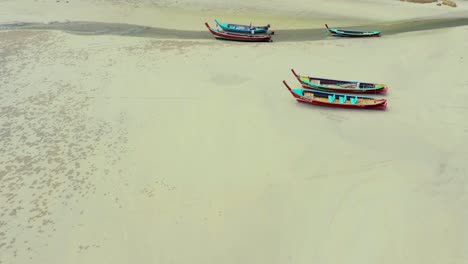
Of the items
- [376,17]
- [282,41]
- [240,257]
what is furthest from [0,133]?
[376,17]

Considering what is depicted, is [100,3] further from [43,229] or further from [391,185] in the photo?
[391,185]

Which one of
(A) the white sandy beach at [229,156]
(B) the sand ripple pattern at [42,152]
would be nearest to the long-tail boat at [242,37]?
(A) the white sandy beach at [229,156]

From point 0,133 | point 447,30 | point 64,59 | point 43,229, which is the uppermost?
point 447,30

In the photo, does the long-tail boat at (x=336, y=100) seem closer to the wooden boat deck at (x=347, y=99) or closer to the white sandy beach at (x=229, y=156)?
the wooden boat deck at (x=347, y=99)

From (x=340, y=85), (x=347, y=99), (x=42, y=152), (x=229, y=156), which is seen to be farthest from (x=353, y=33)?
(x=42, y=152)

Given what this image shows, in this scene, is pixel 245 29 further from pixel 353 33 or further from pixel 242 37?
pixel 353 33

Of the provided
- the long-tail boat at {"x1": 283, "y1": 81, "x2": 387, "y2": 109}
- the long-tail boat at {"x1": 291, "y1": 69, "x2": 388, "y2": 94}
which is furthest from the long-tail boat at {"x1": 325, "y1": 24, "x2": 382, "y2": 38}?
the long-tail boat at {"x1": 283, "y1": 81, "x2": 387, "y2": 109}

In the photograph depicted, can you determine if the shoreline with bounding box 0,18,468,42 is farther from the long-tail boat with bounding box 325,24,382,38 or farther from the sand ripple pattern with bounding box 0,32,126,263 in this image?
the sand ripple pattern with bounding box 0,32,126,263

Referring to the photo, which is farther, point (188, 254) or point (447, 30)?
point (447, 30)
